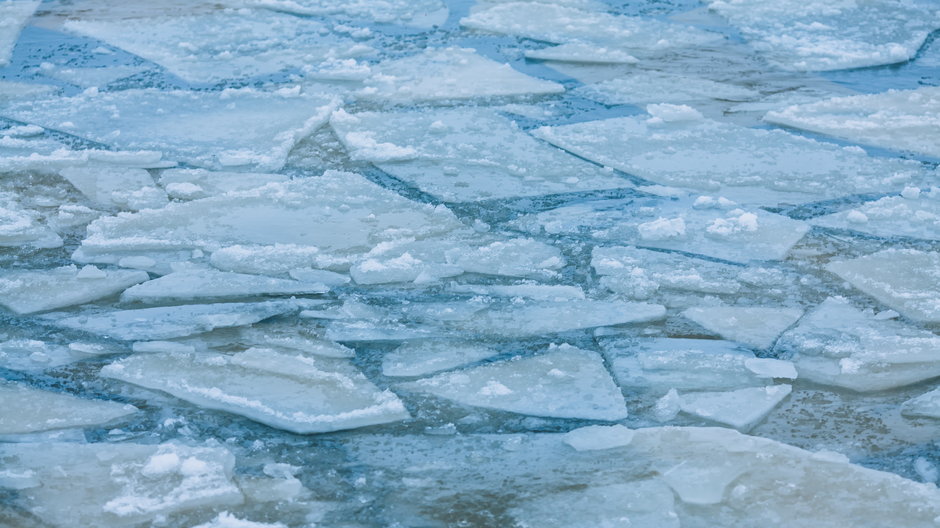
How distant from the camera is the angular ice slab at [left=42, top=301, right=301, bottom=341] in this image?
105 inches

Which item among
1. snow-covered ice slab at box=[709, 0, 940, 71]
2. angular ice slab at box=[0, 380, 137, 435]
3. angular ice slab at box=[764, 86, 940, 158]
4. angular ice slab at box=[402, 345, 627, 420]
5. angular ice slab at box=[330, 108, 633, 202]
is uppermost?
snow-covered ice slab at box=[709, 0, 940, 71]

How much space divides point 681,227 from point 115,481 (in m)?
1.85

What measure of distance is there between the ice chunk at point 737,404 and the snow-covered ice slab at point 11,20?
A: 4038mm

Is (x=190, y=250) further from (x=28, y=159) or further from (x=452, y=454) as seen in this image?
(x=452, y=454)

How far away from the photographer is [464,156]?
393 centimetres

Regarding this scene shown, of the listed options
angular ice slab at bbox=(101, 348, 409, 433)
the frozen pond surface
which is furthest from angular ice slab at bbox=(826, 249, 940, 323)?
angular ice slab at bbox=(101, 348, 409, 433)

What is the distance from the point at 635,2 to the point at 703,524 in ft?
16.0

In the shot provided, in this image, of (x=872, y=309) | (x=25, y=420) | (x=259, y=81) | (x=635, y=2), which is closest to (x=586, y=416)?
(x=872, y=309)

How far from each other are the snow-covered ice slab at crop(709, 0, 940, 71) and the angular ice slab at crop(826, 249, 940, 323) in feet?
7.09

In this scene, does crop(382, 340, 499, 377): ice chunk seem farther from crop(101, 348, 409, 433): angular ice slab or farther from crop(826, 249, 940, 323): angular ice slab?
crop(826, 249, 940, 323): angular ice slab

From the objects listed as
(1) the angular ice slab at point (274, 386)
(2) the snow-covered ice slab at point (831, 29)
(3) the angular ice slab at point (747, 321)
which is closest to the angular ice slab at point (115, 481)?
(1) the angular ice slab at point (274, 386)

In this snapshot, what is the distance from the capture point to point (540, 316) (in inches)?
109

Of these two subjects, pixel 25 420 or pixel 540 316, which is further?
pixel 540 316

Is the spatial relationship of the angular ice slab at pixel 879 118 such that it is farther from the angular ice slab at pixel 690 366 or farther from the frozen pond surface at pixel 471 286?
the angular ice slab at pixel 690 366
